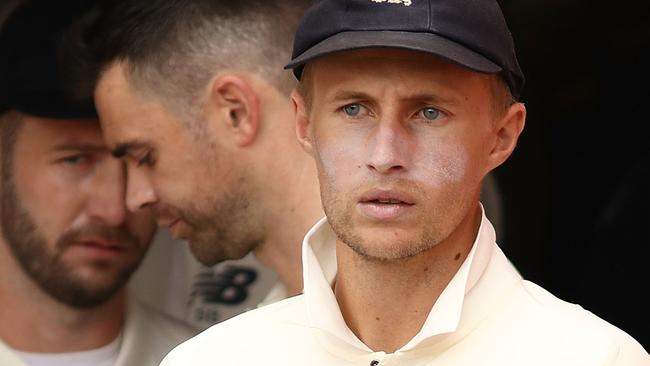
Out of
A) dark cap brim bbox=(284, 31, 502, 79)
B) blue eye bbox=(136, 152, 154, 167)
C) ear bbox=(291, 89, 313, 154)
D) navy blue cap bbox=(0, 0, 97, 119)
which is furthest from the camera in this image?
navy blue cap bbox=(0, 0, 97, 119)

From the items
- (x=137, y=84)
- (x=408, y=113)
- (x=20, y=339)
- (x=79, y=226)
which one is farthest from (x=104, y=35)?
(x=408, y=113)

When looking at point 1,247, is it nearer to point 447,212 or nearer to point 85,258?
point 85,258

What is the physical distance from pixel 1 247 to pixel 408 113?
7.67 ft

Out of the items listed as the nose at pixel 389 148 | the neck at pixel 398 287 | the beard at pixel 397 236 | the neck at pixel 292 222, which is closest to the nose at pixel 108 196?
the neck at pixel 292 222

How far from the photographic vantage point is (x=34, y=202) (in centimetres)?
500

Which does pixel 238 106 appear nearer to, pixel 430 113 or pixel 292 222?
pixel 292 222

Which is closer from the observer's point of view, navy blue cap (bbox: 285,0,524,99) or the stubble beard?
navy blue cap (bbox: 285,0,524,99)

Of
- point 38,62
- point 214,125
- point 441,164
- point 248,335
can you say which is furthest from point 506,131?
point 38,62

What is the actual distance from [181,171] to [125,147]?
0.63 feet

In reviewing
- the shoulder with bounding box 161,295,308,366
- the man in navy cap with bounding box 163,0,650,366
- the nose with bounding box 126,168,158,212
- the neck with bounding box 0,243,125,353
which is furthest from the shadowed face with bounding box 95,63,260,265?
the man in navy cap with bounding box 163,0,650,366

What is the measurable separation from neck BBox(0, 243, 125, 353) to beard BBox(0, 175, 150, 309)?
41mm

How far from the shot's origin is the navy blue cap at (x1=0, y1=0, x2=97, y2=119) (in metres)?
4.89

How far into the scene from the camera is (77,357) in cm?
513

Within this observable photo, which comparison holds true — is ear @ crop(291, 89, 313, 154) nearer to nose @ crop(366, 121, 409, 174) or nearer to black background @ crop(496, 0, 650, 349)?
nose @ crop(366, 121, 409, 174)
